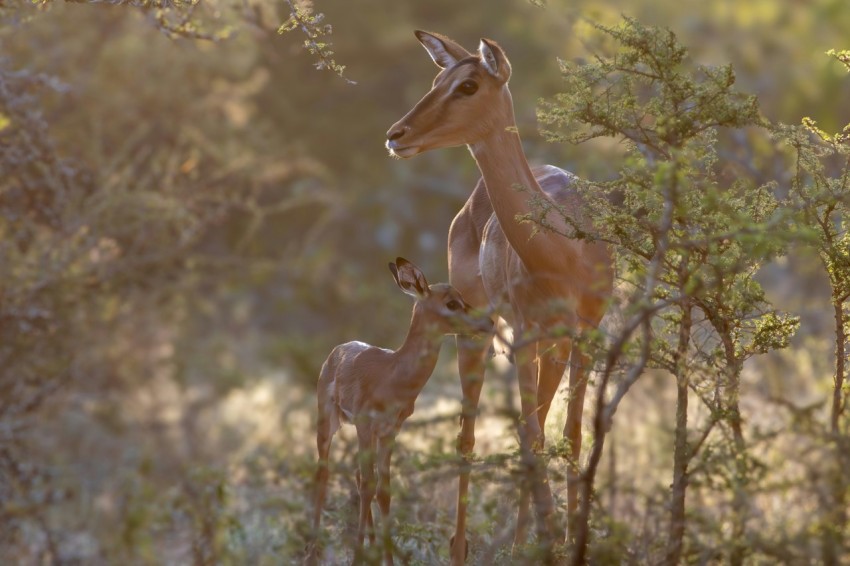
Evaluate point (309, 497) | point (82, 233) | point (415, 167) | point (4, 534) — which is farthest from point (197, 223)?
point (415, 167)

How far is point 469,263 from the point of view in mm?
8312

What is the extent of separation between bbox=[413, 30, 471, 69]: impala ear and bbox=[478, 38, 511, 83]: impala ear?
259 millimetres

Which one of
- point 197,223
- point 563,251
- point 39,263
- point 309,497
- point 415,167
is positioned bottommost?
point 309,497

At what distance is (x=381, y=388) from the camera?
7.11 meters

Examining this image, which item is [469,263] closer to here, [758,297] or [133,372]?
[758,297]

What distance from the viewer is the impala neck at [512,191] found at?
23.4ft

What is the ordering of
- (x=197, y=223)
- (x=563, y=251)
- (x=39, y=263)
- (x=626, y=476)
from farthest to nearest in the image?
(x=197, y=223)
(x=39, y=263)
(x=626, y=476)
(x=563, y=251)

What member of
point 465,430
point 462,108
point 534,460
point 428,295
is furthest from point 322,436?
point 534,460

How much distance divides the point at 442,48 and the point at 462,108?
0.55 meters

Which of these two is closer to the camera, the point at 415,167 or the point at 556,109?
the point at 556,109

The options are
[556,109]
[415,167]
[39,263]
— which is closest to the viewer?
[556,109]

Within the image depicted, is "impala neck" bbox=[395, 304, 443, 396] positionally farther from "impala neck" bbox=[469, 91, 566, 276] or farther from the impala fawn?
"impala neck" bbox=[469, 91, 566, 276]

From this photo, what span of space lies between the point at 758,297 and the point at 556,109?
1.34 m

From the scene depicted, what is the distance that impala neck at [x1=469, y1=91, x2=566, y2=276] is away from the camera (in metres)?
7.12
